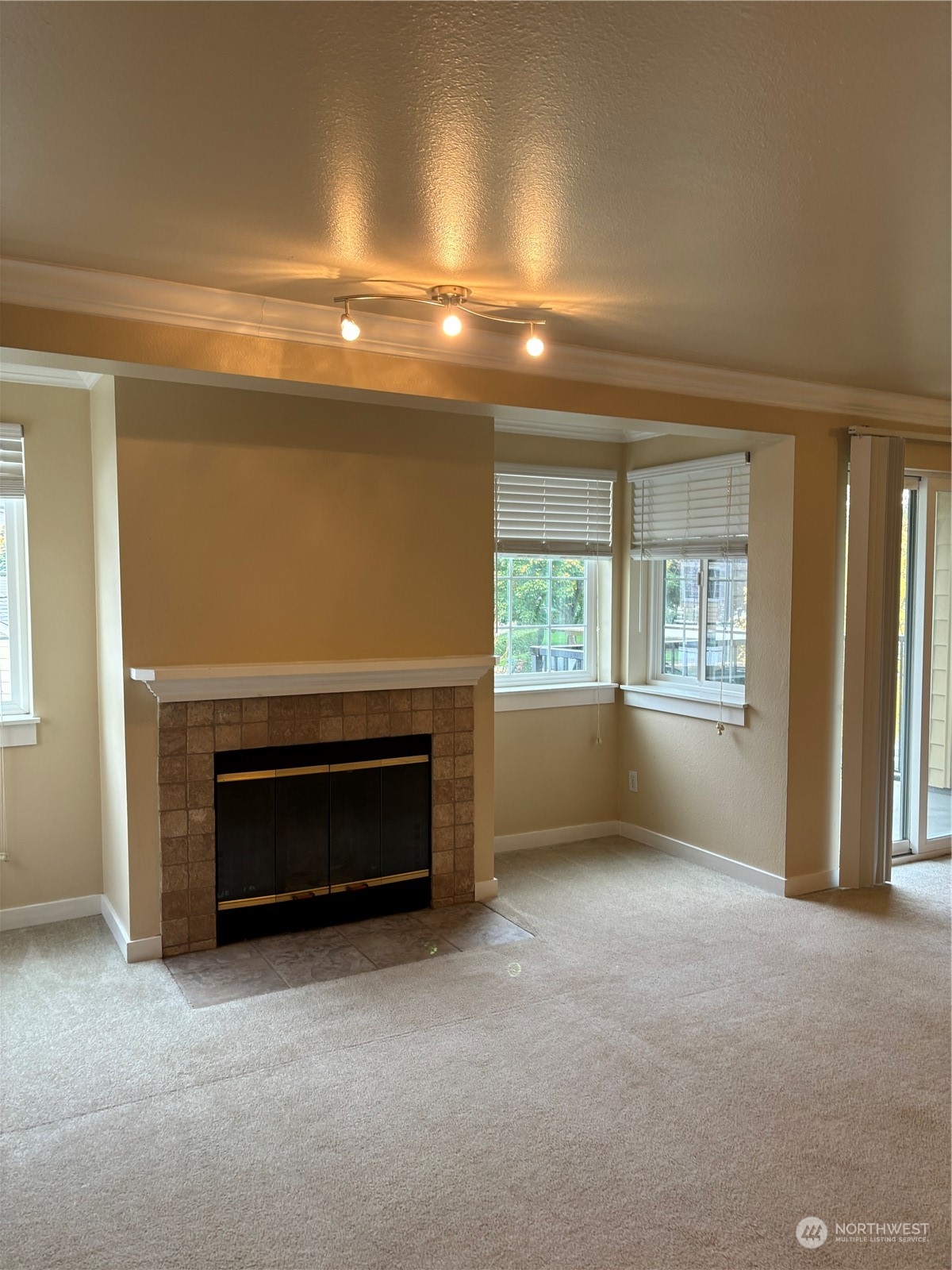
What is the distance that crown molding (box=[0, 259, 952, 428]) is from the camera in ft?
9.35

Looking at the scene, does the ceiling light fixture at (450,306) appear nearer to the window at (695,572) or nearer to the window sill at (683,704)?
the window at (695,572)

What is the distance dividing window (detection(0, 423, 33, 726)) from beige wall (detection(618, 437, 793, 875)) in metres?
3.29

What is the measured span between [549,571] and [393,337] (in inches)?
89.3

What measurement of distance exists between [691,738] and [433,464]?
83.2 inches

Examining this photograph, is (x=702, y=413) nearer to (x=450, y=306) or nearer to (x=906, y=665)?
(x=450, y=306)

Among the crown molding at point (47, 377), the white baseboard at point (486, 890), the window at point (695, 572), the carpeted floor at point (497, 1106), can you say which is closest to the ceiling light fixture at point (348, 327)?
the crown molding at point (47, 377)

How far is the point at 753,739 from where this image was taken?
4.71 m

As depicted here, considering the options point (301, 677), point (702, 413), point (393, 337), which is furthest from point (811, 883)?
point (393, 337)

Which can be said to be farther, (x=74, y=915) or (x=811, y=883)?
(x=811, y=883)

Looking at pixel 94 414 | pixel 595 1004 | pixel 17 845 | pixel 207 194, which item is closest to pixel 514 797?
pixel 595 1004

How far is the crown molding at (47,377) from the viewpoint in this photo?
3.88 meters

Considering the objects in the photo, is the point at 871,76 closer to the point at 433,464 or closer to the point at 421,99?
the point at 421,99

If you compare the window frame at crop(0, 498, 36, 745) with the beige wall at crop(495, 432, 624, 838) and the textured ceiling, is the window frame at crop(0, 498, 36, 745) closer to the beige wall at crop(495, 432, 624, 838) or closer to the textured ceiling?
the textured ceiling

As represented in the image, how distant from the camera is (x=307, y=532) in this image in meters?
3.93
